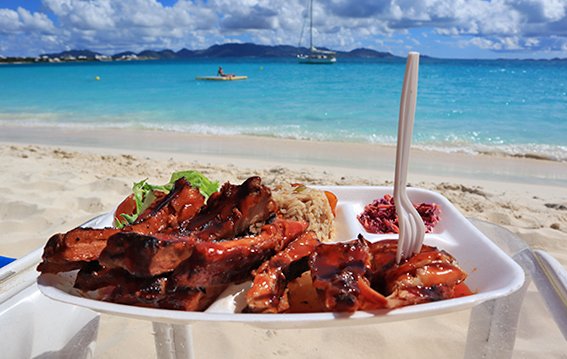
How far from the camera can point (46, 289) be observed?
1.11m

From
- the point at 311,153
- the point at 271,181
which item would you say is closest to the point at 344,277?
the point at 271,181

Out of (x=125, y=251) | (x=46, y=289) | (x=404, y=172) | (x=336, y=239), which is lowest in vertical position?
(x=336, y=239)

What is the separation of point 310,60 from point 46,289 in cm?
5526

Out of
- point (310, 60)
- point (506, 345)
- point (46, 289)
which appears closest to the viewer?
point (46, 289)

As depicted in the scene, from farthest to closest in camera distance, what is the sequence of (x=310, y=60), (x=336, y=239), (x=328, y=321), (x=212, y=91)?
(x=310, y=60) → (x=212, y=91) → (x=336, y=239) → (x=328, y=321)

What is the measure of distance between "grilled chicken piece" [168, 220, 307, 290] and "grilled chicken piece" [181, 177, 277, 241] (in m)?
0.07

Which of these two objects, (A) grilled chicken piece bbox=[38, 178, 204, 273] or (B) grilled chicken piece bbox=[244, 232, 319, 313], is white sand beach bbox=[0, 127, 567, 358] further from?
(A) grilled chicken piece bbox=[38, 178, 204, 273]

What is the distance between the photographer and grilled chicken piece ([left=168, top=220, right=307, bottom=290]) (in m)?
1.08

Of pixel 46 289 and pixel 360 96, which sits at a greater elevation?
pixel 46 289

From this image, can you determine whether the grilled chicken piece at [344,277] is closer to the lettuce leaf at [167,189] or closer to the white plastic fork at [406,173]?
the white plastic fork at [406,173]

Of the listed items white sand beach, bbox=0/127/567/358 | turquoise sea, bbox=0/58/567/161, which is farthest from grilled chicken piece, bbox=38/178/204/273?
turquoise sea, bbox=0/58/567/161

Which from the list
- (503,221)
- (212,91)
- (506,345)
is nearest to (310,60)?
(212,91)

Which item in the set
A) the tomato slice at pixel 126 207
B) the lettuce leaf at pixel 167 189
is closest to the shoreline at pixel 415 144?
the lettuce leaf at pixel 167 189

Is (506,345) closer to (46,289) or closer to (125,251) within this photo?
(125,251)
